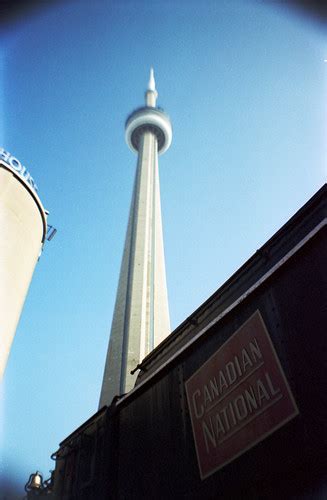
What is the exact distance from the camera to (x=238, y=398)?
16.4ft

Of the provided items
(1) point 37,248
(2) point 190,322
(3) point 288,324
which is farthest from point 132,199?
(3) point 288,324

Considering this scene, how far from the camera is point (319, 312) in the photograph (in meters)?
4.47

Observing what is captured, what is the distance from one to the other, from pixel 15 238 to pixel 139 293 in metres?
28.7

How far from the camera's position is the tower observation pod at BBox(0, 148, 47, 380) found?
13039 mm

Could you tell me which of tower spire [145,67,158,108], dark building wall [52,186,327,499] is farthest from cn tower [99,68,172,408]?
dark building wall [52,186,327,499]

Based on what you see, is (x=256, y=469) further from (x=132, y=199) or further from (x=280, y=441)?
(x=132, y=199)

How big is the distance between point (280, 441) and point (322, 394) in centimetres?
70

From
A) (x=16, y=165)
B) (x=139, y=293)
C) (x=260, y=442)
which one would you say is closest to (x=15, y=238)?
(x=16, y=165)

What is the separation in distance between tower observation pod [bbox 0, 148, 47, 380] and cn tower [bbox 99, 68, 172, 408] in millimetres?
22319

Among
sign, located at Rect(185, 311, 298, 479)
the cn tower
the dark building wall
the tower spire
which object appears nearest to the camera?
the dark building wall

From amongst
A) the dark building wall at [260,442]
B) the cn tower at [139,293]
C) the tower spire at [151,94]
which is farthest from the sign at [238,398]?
the tower spire at [151,94]

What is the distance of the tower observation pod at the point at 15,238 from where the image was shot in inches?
513

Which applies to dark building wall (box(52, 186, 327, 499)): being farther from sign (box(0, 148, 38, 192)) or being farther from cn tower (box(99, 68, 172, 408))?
cn tower (box(99, 68, 172, 408))

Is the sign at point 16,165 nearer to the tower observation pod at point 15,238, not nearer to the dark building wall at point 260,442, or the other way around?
the tower observation pod at point 15,238
